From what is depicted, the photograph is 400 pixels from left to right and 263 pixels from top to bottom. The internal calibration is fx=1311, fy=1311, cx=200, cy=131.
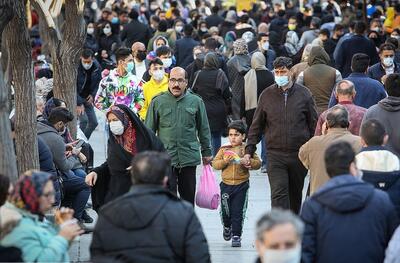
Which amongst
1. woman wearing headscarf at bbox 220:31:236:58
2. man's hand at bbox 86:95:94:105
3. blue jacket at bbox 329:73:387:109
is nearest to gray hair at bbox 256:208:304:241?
blue jacket at bbox 329:73:387:109

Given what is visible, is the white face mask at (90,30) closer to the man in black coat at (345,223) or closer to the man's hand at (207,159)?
the man's hand at (207,159)

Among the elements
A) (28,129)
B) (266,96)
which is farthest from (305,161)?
(28,129)

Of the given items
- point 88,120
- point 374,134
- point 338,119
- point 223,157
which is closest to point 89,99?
point 88,120

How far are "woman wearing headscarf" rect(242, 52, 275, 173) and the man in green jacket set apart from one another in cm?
451

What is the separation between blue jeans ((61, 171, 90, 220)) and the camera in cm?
1331

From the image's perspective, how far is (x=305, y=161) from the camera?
10.6 meters

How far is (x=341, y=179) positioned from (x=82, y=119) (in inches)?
443

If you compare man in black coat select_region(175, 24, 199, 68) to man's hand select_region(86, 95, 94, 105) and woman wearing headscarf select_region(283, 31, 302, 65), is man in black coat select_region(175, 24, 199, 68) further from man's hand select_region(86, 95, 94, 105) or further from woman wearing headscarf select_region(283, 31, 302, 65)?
man's hand select_region(86, 95, 94, 105)

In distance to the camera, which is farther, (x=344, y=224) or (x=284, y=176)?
(x=284, y=176)

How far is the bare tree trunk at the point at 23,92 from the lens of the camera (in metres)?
11.8

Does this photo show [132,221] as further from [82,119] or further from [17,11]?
[82,119]

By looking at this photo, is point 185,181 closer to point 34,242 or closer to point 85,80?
point 34,242

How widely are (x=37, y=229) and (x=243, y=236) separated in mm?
5764

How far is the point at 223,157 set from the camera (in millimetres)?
12367
